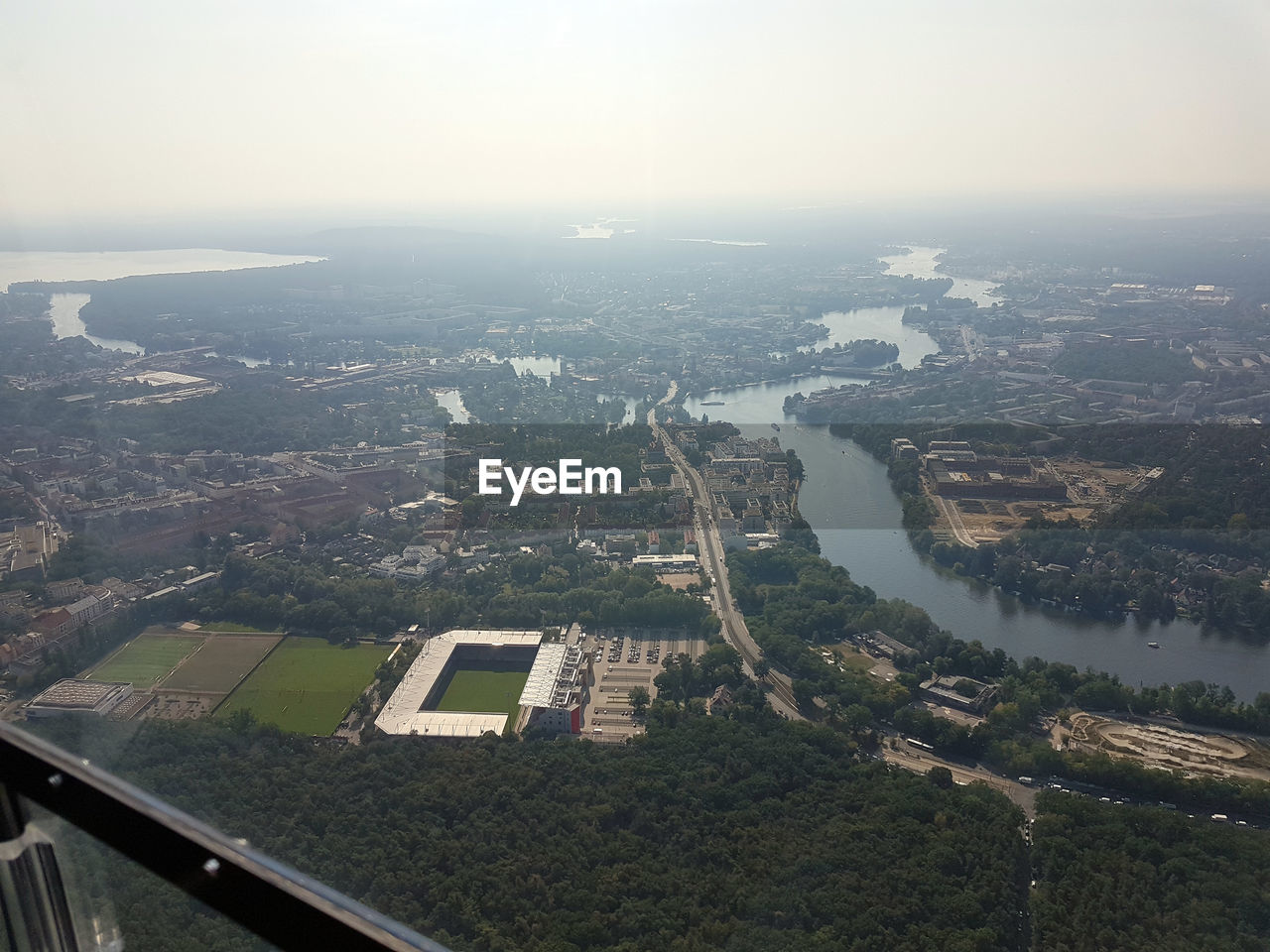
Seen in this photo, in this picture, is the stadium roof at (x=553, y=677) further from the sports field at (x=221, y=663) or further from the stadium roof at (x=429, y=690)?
the sports field at (x=221, y=663)

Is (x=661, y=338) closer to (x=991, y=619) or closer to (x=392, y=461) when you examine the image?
(x=392, y=461)

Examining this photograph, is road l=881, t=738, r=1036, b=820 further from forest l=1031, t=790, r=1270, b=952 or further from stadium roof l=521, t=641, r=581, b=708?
stadium roof l=521, t=641, r=581, b=708

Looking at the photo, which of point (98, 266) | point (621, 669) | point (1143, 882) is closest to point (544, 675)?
point (621, 669)

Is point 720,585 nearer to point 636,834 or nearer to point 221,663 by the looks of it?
point 636,834

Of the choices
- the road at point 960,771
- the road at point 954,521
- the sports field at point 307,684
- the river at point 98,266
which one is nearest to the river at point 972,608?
the road at point 954,521

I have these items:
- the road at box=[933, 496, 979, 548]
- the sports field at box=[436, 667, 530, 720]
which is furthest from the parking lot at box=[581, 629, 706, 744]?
the road at box=[933, 496, 979, 548]
